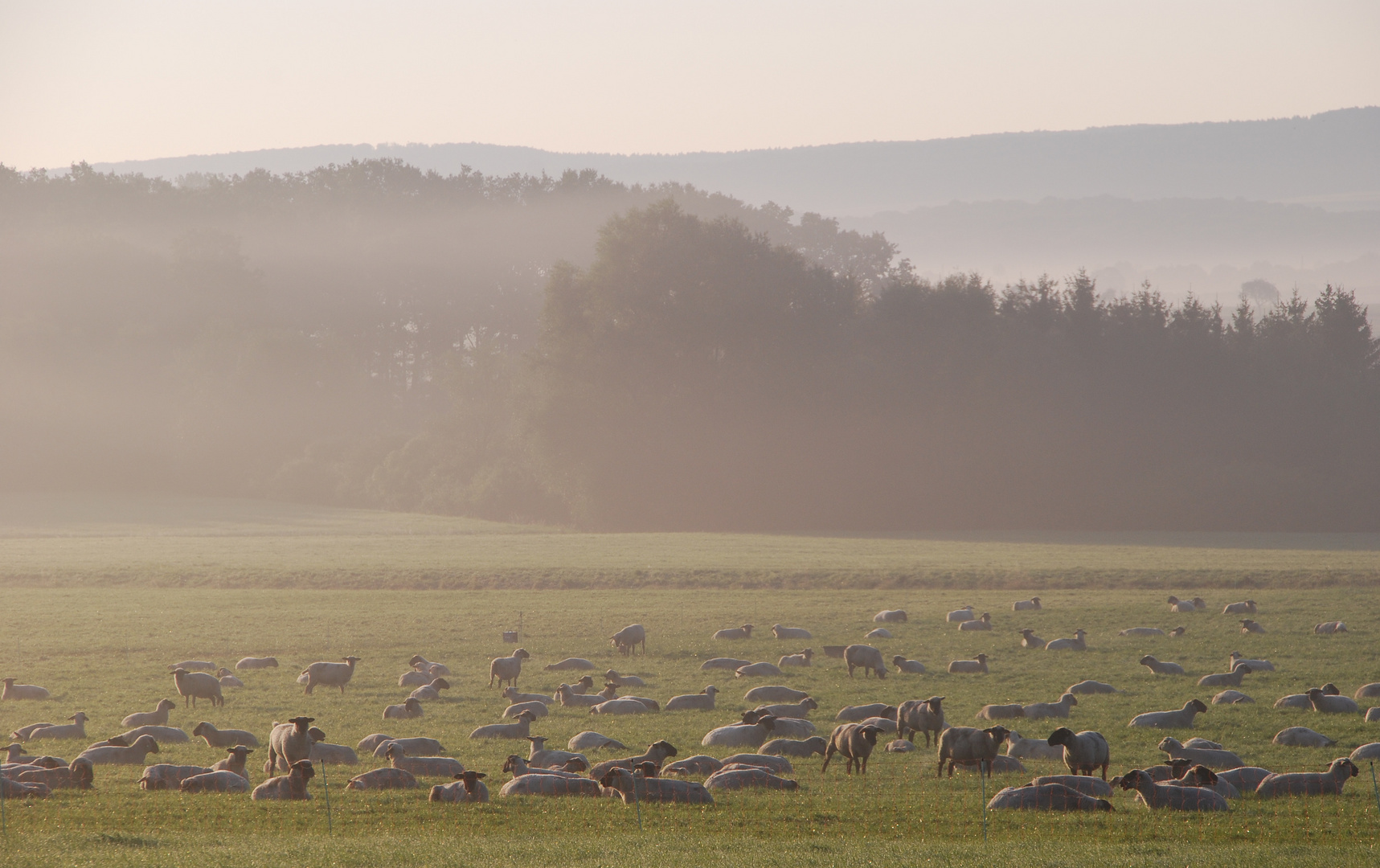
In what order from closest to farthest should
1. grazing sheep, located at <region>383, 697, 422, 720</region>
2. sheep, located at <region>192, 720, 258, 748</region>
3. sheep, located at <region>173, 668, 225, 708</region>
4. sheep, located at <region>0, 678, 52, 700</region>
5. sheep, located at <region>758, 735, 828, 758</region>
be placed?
sheep, located at <region>758, 735, 828, 758</region>
sheep, located at <region>192, 720, 258, 748</region>
grazing sheep, located at <region>383, 697, 422, 720</region>
sheep, located at <region>173, 668, 225, 708</region>
sheep, located at <region>0, 678, 52, 700</region>

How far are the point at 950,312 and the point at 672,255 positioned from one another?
1707 centimetres

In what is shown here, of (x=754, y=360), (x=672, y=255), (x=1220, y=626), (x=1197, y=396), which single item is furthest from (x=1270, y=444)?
(x=1220, y=626)

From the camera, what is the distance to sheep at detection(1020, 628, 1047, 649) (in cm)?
2594

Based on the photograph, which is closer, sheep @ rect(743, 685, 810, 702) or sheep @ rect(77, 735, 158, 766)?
sheep @ rect(77, 735, 158, 766)

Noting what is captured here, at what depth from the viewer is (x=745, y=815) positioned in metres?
12.4

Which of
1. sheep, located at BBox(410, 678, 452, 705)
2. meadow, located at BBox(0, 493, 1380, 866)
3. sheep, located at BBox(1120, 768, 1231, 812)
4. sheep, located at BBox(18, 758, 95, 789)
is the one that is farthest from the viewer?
sheep, located at BBox(410, 678, 452, 705)

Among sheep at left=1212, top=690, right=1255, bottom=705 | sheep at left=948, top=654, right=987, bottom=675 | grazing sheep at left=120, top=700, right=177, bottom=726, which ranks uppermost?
sheep at left=1212, top=690, right=1255, bottom=705

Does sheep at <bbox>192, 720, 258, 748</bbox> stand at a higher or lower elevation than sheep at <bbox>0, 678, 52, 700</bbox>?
higher

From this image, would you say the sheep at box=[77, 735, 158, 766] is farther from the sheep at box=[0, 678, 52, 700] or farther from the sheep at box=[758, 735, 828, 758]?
the sheep at box=[758, 735, 828, 758]

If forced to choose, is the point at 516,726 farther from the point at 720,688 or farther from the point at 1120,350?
the point at 1120,350

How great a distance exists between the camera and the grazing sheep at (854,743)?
49.0 feet

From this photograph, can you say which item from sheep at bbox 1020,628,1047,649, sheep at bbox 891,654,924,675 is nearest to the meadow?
sheep at bbox 891,654,924,675

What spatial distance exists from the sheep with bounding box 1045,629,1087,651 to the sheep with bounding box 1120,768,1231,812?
13002 mm

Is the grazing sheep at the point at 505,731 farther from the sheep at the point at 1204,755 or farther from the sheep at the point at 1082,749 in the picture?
the sheep at the point at 1204,755
